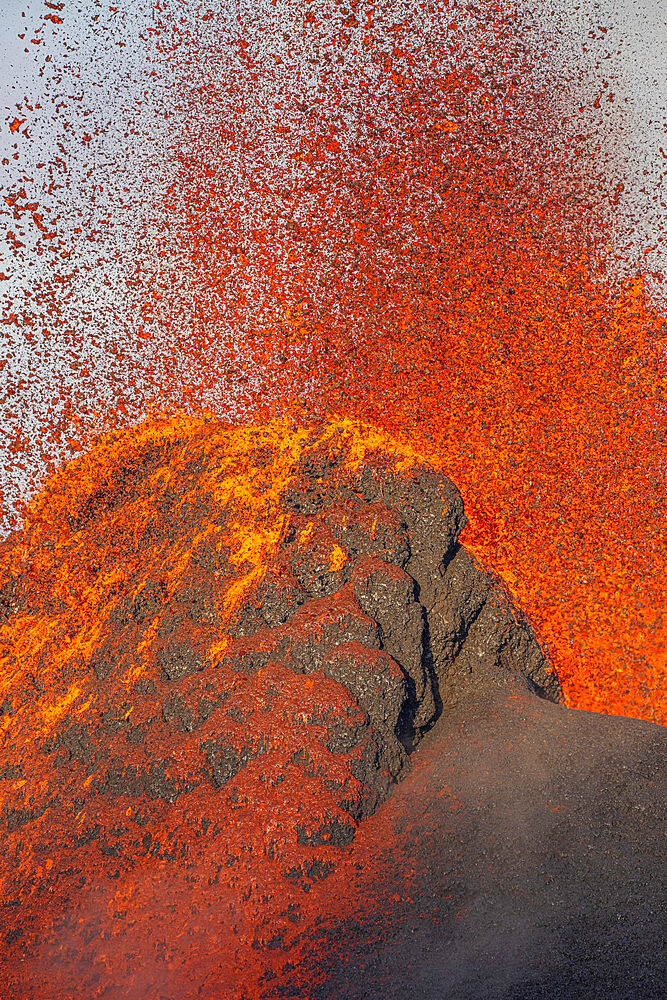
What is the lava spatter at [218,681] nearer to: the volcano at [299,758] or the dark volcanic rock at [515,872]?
the volcano at [299,758]

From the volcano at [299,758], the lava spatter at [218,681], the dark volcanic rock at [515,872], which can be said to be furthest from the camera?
the lava spatter at [218,681]

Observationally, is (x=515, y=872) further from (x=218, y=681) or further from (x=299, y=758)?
(x=218, y=681)

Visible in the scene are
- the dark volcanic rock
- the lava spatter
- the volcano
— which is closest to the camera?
the dark volcanic rock

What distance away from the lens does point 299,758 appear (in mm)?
5961

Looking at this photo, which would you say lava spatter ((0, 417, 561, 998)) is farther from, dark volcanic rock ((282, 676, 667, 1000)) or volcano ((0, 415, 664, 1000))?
dark volcanic rock ((282, 676, 667, 1000))

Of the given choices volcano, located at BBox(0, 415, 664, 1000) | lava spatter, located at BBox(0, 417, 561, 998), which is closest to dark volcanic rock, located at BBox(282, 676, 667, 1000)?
volcano, located at BBox(0, 415, 664, 1000)

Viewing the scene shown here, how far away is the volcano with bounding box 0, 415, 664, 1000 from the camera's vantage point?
471cm

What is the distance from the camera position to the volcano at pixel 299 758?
4715 mm

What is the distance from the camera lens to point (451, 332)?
10445 mm

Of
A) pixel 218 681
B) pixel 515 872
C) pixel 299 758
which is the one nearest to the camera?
pixel 515 872

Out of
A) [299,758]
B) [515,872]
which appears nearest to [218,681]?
[299,758]

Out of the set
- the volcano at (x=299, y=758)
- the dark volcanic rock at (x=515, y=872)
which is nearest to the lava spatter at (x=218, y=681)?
the volcano at (x=299, y=758)

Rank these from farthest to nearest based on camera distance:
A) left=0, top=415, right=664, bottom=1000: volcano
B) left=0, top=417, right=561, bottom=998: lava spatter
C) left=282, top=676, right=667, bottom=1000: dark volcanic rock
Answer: left=0, top=417, right=561, bottom=998: lava spatter → left=0, top=415, right=664, bottom=1000: volcano → left=282, top=676, right=667, bottom=1000: dark volcanic rock

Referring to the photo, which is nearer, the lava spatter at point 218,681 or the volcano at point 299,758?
the volcano at point 299,758
